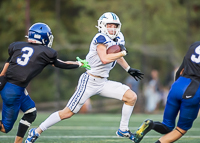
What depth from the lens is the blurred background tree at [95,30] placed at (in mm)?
16188

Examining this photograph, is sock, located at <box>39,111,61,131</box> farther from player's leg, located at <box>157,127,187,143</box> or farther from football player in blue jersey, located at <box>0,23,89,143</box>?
player's leg, located at <box>157,127,187,143</box>

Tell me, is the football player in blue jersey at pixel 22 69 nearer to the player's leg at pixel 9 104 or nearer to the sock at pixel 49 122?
the player's leg at pixel 9 104

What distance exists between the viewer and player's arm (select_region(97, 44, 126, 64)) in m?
5.90

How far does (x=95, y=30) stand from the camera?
69.2 feet

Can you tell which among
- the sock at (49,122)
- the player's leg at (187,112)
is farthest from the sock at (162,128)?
the sock at (49,122)

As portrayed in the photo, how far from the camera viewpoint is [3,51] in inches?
703

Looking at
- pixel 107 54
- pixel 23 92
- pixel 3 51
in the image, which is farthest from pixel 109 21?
pixel 3 51

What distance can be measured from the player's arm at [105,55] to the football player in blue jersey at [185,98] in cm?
102

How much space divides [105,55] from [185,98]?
4.89ft

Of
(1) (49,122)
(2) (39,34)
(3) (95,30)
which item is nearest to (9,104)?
(1) (49,122)

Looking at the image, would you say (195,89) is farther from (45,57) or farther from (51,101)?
(51,101)

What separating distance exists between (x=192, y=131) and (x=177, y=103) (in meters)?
3.28

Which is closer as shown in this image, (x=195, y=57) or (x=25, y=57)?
(x=195, y=57)

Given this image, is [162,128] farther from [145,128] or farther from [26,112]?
[26,112]
